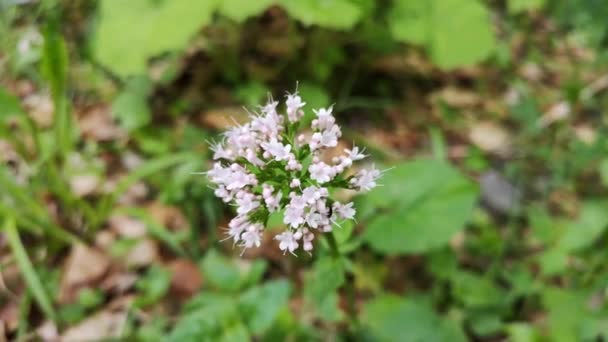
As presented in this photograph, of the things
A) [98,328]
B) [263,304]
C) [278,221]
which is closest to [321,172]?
[278,221]

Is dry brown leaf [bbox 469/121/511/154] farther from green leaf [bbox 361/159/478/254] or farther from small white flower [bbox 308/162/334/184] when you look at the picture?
small white flower [bbox 308/162/334/184]

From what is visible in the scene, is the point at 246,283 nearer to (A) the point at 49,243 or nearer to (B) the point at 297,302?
(B) the point at 297,302

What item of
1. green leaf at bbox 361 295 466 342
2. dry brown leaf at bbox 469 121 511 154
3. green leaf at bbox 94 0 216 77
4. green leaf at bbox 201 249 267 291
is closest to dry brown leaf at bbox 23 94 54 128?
green leaf at bbox 94 0 216 77

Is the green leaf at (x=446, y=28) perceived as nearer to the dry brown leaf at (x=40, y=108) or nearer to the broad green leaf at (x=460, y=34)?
the broad green leaf at (x=460, y=34)

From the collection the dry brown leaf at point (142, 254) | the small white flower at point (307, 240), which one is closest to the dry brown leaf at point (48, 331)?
the dry brown leaf at point (142, 254)

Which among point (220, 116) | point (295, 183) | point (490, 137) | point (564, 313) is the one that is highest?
point (490, 137)

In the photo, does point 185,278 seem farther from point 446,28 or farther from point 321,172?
point 446,28
